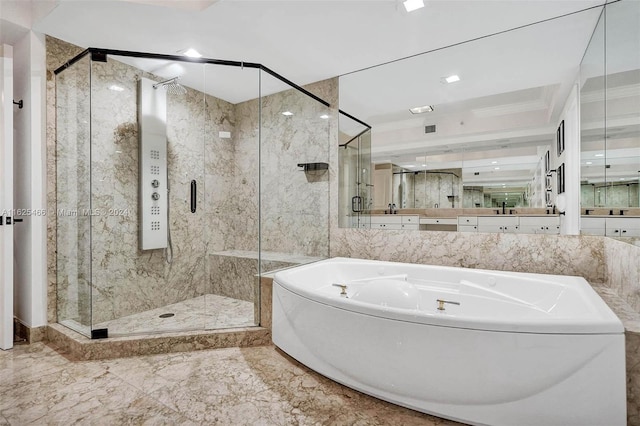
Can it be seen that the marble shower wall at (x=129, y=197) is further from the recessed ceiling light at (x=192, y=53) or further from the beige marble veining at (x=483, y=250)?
the beige marble veining at (x=483, y=250)

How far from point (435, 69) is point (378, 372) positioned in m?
2.26

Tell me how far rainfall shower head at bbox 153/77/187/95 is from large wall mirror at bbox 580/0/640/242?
2967 millimetres

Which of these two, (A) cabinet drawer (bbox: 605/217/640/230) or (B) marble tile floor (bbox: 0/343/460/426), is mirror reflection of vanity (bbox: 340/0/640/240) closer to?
(A) cabinet drawer (bbox: 605/217/640/230)

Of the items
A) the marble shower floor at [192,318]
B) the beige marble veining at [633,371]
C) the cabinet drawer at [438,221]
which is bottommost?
the marble shower floor at [192,318]

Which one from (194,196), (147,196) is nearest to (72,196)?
(147,196)

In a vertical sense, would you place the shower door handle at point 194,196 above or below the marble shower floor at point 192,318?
above

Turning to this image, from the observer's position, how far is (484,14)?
200cm

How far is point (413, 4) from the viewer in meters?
1.89

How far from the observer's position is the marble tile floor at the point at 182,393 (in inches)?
57.3

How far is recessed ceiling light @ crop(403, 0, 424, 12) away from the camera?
1873 millimetres

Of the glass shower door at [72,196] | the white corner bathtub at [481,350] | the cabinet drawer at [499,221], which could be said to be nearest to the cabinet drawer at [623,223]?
the white corner bathtub at [481,350]

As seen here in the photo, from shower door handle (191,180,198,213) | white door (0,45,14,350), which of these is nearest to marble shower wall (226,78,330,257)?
shower door handle (191,180,198,213)

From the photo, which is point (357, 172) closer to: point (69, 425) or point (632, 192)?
point (632, 192)

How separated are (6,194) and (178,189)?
3.70ft
